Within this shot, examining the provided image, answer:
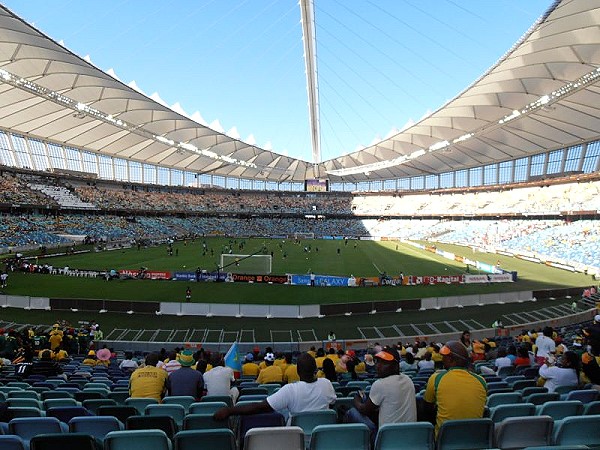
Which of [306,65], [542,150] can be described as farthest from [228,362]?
[542,150]

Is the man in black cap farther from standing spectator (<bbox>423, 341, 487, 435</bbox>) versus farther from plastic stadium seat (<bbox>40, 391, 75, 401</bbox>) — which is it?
plastic stadium seat (<bbox>40, 391, 75, 401</bbox>)

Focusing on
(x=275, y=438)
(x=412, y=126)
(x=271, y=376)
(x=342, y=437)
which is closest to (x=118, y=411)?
(x=275, y=438)

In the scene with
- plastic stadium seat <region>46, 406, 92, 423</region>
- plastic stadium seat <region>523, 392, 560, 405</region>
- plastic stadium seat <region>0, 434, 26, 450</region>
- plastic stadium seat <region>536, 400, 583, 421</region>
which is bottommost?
plastic stadium seat <region>523, 392, 560, 405</region>

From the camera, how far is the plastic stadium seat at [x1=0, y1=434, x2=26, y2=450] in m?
2.94

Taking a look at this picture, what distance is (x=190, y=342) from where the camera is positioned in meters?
17.3

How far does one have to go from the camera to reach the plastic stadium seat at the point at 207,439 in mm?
3047

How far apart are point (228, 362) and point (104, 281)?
25.3 metres

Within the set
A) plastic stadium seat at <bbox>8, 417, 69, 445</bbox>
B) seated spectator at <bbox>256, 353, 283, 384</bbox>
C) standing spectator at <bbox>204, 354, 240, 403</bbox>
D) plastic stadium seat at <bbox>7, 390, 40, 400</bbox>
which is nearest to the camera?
→ plastic stadium seat at <bbox>8, 417, 69, 445</bbox>

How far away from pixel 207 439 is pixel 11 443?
1.43 m

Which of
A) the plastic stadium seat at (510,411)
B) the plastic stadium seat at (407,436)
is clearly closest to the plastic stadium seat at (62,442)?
the plastic stadium seat at (407,436)

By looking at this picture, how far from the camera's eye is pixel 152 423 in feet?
12.3

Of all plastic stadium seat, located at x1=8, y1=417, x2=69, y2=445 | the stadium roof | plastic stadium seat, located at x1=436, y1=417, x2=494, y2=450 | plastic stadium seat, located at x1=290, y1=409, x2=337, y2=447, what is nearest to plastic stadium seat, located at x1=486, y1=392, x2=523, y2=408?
plastic stadium seat, located at x1=436, y1=417, x2=494, y2=450

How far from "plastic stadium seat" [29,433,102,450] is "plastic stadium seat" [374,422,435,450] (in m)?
2.22

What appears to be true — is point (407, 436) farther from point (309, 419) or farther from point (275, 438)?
point (275, 438)
